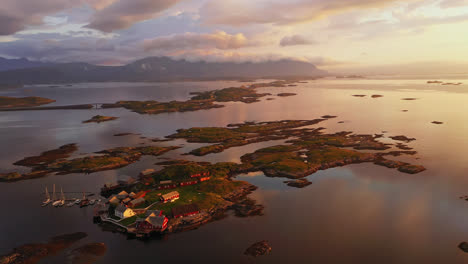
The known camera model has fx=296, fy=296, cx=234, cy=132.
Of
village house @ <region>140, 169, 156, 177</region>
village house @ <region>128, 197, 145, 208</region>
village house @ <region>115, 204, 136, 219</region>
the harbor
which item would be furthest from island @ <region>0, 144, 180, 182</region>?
village house @ <region>115, 204, 136, 219</region>

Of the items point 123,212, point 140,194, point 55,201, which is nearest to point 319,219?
point 123,212

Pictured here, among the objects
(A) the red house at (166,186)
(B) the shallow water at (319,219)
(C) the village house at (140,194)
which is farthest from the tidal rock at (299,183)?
(C) the village house at (140,194)

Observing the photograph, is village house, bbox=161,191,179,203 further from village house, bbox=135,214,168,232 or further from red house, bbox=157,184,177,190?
village house, bbox=135,214,168,232

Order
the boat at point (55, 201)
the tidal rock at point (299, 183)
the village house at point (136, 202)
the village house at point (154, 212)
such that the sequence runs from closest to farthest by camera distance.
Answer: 1. the village house at point (154, 212)
2. the village house at point (136, 202)
3. the boat at point (55, 201)
4. the tidal rock at point (299, 183)

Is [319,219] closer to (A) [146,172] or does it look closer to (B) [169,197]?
(B) [169,197]

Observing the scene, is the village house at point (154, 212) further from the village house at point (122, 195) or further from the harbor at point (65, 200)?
the harbor at point (65, 200)
